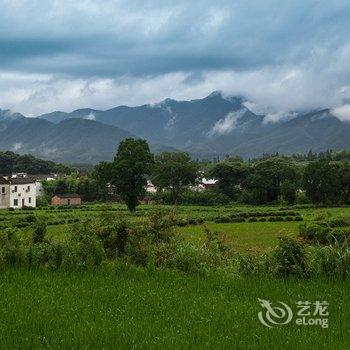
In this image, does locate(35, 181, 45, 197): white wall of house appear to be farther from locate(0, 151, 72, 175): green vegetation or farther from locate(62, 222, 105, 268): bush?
locate(62, 222, 105, 268): bush

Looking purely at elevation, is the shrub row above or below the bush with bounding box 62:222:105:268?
below

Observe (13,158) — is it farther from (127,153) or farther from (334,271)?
(334,271)

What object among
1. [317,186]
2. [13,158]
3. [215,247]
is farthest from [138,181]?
[13,158]

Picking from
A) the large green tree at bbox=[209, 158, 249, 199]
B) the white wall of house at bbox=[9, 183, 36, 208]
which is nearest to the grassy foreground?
the white wall of house at bbox=[9, 183, 36, 208]

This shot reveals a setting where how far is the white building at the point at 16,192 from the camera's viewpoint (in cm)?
8481

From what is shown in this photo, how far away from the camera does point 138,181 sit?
62.4m

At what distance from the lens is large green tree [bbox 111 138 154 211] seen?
200 ft

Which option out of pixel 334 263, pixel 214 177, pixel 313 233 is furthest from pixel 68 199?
pixel 334 263

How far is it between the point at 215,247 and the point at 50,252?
4.28 meters

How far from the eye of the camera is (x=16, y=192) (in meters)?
86.0

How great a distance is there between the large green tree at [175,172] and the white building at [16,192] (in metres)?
21.7

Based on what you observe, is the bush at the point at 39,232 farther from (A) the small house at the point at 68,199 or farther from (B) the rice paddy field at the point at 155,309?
(A) the small house at the point at 68,199

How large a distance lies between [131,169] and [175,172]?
34918 millimetres

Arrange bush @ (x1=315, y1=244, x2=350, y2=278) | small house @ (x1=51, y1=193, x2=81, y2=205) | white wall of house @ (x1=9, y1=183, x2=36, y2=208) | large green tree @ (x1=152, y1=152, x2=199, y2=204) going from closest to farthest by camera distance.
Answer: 1. bush @ (x1=315, y1=244, x2=350, y2=278)
2. white wall of house @ (x1=9, y1=183, x2=36, y2=208)
3. large green tree @ (x1=152, y1=152, x2=199, y2=204)
4. small house @ (x1=51, y1=193, x2=81, y2=205)
